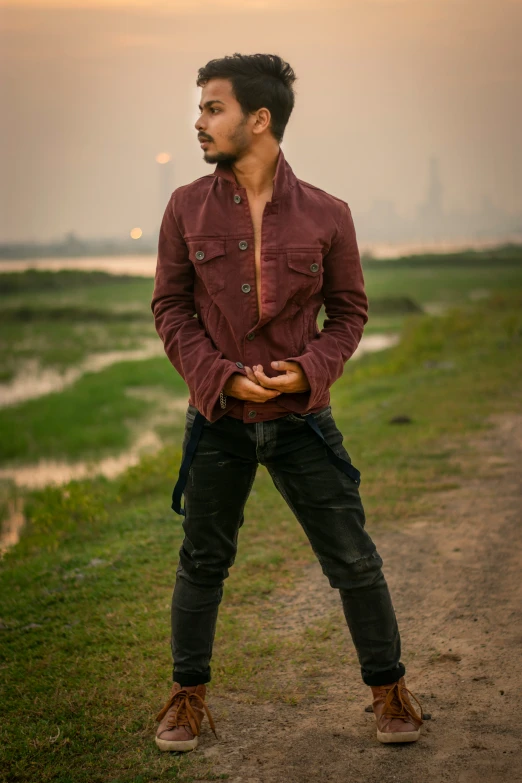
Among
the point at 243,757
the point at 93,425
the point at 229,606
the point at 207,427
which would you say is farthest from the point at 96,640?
the point at 93,425

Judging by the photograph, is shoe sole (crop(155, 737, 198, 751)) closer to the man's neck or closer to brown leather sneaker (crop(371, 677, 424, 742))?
brown leather sneaker (crop(371, 677, 424, 742))

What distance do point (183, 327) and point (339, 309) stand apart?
0.51 metres

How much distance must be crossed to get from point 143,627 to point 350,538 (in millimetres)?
1520

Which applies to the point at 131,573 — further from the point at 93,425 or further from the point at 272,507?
the point at 93,425

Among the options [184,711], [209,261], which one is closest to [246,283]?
[209,261]

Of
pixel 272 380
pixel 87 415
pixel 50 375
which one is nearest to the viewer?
pixel 272 380

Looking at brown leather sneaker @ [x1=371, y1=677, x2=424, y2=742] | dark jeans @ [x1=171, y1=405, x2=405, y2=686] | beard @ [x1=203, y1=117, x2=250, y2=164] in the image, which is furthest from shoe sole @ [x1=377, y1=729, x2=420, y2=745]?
beard @ [x1=203, y1=117, x2=250, y2=164]

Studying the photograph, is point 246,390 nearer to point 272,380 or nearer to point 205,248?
point 272,380

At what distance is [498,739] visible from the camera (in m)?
2.76

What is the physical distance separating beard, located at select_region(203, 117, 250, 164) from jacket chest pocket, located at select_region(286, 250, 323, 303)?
1.12 feet

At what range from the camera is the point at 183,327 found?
272 cm

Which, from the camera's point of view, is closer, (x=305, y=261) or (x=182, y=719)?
(x=305, y=261)

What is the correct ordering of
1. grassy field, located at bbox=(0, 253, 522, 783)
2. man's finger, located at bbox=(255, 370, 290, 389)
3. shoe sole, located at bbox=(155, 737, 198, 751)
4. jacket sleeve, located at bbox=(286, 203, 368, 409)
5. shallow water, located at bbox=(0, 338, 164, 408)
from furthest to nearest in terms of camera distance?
shallow water, located at bbox=(0, 338, 164, 408)
grassy field, located at bbox=(0, 253, 522, 783)
shoe sole, located at bbox=(155, 737, 198, 751)
jacket sleeve, located at bbox=(286, 203, 368, 409)
man's finger, located at bbox=(255, 370, 290, 389)

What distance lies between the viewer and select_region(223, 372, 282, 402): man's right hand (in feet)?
8.50
